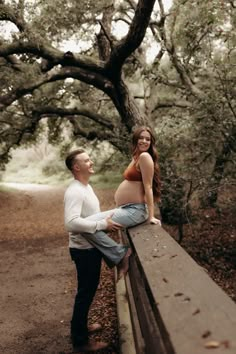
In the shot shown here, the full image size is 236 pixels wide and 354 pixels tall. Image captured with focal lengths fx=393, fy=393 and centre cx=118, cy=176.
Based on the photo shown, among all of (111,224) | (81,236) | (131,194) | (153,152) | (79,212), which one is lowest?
(81,236)

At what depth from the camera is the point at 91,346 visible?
462cm

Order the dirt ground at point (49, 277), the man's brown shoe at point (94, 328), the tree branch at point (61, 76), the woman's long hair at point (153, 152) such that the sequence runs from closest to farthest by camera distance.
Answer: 1. the woman's long hair at point (153, 152)
2. the man's brown shoe at point (94, 328)
3. the dirt ground at point (49, 277)
4. the tree branch at point (61, 76)

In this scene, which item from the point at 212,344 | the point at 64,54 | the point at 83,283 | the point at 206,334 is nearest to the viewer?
the point at 212,344

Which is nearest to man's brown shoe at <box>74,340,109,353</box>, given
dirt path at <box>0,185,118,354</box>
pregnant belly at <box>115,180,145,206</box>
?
dirt path at <box>0,185,118,354</box>

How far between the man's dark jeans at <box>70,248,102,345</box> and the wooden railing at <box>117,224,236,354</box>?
2.49 ft

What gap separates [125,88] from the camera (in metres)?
11.5

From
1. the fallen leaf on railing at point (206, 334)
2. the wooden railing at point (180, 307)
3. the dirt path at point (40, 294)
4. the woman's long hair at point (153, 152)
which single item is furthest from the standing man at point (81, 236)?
the fallen leaf on railing at point (206, 334)

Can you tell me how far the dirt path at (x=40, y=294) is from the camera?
16.8 feet

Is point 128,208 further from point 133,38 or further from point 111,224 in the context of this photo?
point 133,38

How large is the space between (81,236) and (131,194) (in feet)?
2.61

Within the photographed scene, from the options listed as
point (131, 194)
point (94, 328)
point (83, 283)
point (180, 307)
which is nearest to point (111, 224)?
point (131, 194)

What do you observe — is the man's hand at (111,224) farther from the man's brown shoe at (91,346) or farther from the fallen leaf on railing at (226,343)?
the fallen leaf on railing at (226,343)

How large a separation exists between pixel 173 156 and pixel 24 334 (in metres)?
5.60

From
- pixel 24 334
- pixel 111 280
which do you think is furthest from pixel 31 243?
pixel 24 334
